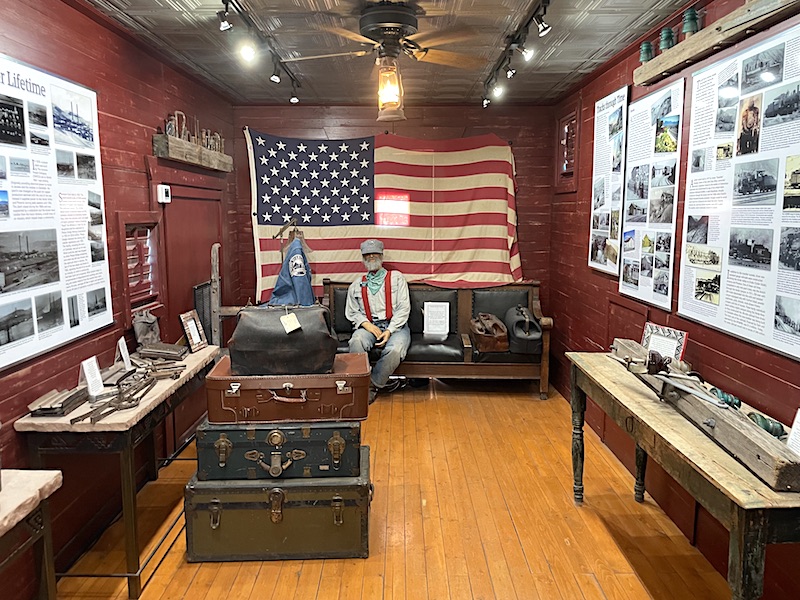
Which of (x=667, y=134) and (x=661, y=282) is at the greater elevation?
(x=667, y=134)

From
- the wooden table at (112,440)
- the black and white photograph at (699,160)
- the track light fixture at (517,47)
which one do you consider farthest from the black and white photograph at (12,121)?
the black and white photograph at (699,160)

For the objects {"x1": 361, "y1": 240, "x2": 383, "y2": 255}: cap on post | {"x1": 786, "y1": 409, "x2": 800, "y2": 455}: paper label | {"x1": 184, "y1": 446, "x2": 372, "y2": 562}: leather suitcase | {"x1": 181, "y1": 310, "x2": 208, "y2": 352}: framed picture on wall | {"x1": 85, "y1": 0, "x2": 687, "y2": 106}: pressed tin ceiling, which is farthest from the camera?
{"x1": 361, "y1": 240, "x2": 383, "y2": 255}: cap on post

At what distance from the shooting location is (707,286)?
3.00 metres

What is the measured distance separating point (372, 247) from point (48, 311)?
3.24 metres

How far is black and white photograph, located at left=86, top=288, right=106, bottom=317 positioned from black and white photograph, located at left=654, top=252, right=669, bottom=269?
10.2 feet

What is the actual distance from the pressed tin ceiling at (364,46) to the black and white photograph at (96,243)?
1134 mm

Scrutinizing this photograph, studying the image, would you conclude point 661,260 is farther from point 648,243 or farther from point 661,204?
point 661,204

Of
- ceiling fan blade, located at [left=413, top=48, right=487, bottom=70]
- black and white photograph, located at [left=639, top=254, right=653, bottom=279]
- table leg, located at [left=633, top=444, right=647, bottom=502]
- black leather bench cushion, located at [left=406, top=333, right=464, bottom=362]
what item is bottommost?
table leg, located at [left=633, top=444, right=647, bottom=502]

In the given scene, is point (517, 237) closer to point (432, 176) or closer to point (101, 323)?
point (432, 176)

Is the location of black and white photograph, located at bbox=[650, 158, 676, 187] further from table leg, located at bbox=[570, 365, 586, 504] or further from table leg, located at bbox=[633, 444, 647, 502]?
table leg, located at bbox=[633, 444, 647, 502]

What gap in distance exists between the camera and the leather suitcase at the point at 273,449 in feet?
9.62

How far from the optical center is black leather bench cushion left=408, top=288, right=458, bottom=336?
233 inches

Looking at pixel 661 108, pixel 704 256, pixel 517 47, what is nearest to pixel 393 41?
pixel 517 47

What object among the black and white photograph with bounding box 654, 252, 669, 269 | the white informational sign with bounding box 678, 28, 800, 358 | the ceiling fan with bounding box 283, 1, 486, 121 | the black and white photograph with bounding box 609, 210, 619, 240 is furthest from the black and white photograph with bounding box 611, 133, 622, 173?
the ceiling fan with bounding box 283, 1, 486, 121
